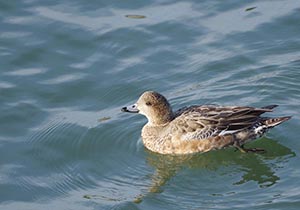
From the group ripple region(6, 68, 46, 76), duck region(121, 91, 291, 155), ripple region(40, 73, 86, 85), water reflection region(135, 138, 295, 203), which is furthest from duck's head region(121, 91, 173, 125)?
ripple region(6, 68, 46, 76)

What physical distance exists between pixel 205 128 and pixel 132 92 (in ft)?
6.18

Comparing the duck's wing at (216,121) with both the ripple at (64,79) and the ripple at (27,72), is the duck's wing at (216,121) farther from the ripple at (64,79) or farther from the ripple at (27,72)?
the ripple at (27,72)

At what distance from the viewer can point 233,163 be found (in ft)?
40.7

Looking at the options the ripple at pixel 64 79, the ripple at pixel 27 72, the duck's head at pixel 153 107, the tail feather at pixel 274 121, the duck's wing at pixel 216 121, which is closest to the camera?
the tail feather at pixel 274 121

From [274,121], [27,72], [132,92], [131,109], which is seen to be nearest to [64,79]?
[27,72]

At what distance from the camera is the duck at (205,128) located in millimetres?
12711

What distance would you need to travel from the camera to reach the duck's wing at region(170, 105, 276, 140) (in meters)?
12.7

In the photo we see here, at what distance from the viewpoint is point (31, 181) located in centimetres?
1211

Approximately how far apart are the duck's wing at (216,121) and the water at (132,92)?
31 centimetres

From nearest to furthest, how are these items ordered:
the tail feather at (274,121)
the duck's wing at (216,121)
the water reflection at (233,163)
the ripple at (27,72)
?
the water reflection at (233,163) < the tail feather at (274,121) < the duck's wing at (216,121) < the ripple at (27,72)

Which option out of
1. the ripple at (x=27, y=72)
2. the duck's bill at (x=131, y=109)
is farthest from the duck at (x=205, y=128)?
the ripple at (x=27, y=72)

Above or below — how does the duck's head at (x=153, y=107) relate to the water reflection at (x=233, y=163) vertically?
above

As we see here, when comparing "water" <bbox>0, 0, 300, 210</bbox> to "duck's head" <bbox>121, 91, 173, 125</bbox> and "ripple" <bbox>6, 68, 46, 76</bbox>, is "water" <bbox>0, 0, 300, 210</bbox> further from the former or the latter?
"duck's head" <bbox>121, 91, 173, 125</bbox>

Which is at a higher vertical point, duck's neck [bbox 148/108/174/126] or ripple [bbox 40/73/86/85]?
ripple [bbox 40/73/86/85]
